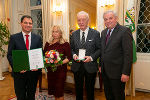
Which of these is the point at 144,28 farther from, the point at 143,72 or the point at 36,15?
the point at 36,15

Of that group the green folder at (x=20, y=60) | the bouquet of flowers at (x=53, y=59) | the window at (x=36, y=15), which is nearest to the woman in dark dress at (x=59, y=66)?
the bouquet of flowers at (x=53, y=59)

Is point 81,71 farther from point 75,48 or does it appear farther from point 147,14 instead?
point 147,14

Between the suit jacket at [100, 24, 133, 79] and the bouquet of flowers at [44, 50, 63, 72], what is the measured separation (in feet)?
2.28

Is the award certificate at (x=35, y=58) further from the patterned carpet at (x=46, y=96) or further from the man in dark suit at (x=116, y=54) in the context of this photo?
the patterned carpet at (x=46, y=96)

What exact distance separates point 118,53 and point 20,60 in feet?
4.38

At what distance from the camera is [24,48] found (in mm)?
1862

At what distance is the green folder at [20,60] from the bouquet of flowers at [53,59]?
0.32 m

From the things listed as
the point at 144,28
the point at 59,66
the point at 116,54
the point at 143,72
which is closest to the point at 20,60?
the point at 59,66

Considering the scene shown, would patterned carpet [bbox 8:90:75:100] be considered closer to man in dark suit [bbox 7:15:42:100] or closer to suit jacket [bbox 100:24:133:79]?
man in dark suit [bbox 7:15:42:100]

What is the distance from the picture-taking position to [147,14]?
11.7 feet

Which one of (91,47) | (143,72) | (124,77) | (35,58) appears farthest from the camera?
(143,72)

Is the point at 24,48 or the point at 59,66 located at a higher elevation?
the point at 24,48

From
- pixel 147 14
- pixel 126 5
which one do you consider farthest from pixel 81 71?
pixel 147 14

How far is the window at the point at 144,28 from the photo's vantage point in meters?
3.58
